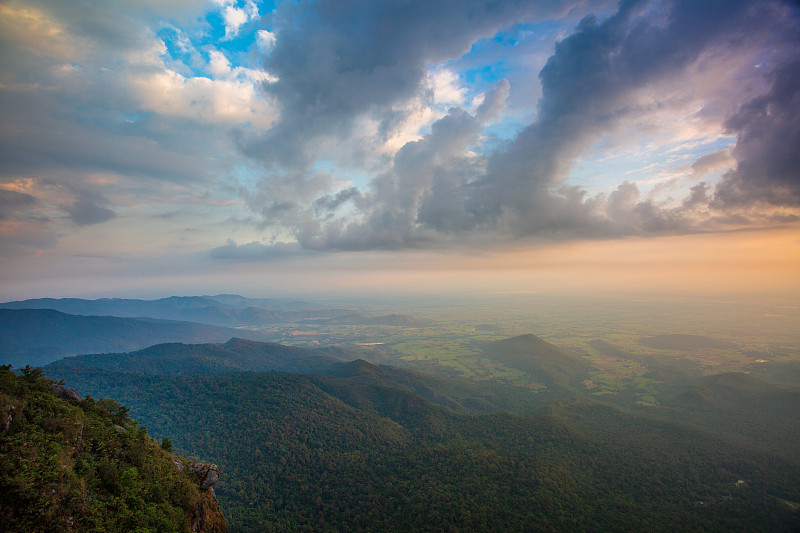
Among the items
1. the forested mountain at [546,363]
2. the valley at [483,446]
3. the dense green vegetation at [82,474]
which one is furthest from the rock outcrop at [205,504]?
the forested mountain at [546,363]

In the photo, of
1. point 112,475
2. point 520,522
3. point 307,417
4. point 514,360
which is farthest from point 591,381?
point 112,475

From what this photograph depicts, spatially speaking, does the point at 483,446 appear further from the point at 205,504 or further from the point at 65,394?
the point at 65,394

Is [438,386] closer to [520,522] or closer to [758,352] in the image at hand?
[520,522]

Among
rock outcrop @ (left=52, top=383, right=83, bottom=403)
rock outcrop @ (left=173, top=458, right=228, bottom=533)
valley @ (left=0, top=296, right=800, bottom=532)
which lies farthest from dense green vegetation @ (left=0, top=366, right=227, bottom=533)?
valley @ (left=0, top=296, right=800, bottom=532)

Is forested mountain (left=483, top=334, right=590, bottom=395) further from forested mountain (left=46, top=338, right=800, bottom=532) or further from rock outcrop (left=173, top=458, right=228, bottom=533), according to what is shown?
rock outcrop (left=173, top=458, right=228, bottom=533)

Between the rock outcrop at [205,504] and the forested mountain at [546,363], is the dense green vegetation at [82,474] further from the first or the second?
the forested mountain at [546,363]

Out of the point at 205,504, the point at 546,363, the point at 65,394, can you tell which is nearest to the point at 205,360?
the point at 65,394

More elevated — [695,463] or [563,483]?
[563,483]
